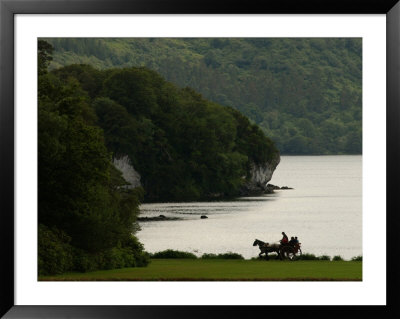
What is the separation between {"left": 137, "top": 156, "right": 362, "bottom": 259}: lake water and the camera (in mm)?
44669

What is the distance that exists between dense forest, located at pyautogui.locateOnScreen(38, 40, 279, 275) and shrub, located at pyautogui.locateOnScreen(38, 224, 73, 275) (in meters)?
0.05

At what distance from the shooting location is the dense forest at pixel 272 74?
60344 millimetres

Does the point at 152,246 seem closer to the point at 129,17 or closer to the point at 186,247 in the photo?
the point at 186,247

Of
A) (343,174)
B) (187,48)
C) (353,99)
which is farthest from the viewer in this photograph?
(343,174)

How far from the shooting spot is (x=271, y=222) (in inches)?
2437

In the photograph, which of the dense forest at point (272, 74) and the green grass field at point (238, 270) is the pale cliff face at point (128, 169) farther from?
the green grass field at point (238, 270)

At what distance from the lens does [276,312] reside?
869 centimetres

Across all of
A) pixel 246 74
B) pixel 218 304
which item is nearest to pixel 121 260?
pixel 218 304

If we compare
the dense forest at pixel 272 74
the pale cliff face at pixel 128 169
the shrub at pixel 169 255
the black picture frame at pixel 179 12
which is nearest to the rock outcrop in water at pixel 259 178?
the dense forest at pixel 272 74

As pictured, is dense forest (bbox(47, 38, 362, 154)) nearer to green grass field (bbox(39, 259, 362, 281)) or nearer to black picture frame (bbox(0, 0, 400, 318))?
green grass field (bbox(39, 259, 362, 281))

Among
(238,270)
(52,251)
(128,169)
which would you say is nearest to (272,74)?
(128,169)

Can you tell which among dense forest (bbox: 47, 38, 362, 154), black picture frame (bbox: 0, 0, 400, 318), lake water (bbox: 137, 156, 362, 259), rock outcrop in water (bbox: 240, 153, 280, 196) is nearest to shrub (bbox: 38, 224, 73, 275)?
black picture frame (bbox: 0, 0, 400, 318)

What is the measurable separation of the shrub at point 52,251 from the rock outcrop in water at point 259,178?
60.6 metres

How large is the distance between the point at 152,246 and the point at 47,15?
3434 cm
